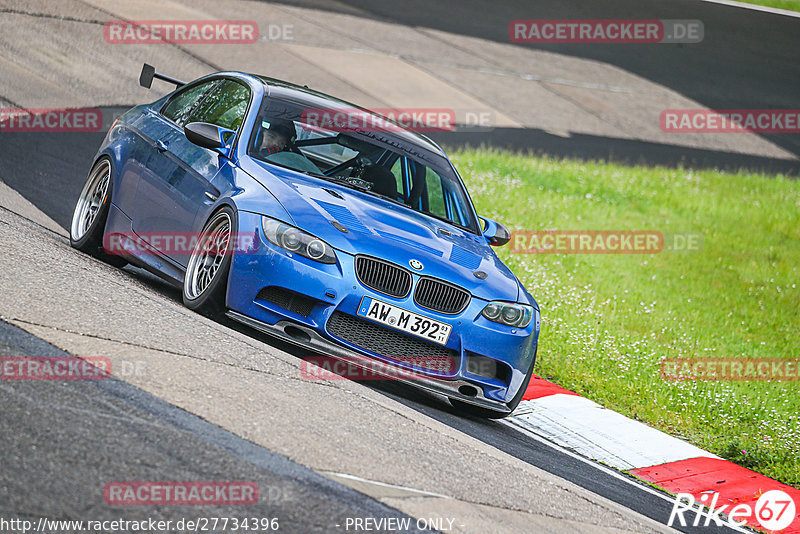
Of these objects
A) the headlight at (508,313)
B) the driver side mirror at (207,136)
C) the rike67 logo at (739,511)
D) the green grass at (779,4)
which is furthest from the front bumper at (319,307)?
the green grass at (779,4)

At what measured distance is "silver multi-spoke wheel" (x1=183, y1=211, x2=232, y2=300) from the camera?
6324 mm

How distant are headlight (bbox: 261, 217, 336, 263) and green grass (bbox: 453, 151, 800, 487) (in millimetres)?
3372

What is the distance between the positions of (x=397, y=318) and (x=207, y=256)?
1300 mm

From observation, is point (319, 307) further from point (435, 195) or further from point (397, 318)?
point (435, 195)

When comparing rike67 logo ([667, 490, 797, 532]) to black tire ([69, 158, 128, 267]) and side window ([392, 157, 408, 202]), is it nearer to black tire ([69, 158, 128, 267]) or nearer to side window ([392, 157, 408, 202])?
side window ([392, 157, 408, 202])

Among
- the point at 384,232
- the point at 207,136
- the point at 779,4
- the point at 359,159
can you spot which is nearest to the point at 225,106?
the point at 207,136

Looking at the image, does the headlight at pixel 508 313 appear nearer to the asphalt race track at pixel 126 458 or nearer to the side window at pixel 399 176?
the side window at pixel 399 176

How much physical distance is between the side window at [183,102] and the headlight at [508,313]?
293 cm

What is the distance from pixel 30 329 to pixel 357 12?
20.3 m

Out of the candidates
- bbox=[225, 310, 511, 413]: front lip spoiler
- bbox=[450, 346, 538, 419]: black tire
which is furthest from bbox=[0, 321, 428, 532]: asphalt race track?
bbox=[450, 346, 538, 419]: black tire

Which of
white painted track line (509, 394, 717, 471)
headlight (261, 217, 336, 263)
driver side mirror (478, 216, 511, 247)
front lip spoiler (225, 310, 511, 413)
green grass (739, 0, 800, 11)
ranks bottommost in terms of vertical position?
white painted track line (509, 394, 717, 471)

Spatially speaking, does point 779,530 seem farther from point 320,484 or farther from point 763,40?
point 763,40

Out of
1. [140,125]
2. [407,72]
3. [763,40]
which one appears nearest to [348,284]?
[140,125]

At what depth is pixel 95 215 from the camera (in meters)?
7.77
